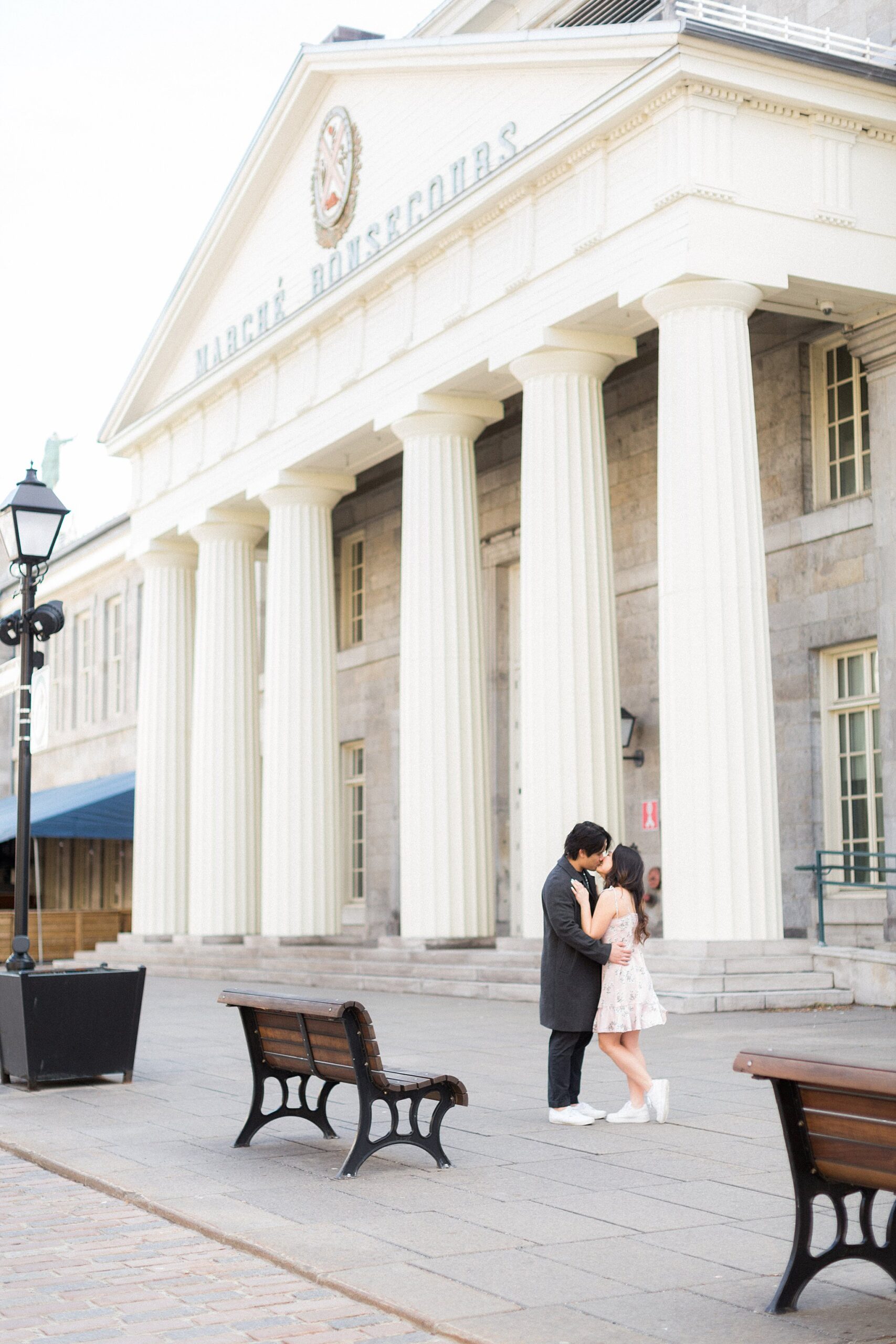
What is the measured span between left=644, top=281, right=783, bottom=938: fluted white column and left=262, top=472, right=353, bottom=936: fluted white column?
28.9 ft

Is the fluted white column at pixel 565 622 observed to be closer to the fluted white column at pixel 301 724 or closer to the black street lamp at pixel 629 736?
the black street lamp at pixel 629 736

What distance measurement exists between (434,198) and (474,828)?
8436 mm

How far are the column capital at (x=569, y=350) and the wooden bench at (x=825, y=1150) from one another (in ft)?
47.2

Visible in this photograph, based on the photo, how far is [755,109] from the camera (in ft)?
56.8

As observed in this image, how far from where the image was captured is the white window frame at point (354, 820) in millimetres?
30250

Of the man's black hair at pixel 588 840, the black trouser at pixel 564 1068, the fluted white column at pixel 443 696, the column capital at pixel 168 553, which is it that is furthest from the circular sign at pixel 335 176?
the black trouser at pixel 564 1068

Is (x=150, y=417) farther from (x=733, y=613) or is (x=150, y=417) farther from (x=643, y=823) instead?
(x=733, y=613)

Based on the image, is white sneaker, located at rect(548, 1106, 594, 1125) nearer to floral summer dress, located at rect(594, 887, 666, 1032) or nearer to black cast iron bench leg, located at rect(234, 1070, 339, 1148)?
floral summer dress, located at rect(594, 887, 666, 1032)

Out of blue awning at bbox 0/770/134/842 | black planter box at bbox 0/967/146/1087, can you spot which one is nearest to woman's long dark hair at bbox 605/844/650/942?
black planter box at bbox 0/967/146/1087

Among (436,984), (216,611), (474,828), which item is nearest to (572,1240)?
(436,984)

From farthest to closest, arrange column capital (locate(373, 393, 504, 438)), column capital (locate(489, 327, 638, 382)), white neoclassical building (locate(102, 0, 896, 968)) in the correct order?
column capital (locate(373, 393, 504, 438)) < column capital (locate(489, 327, 638, 382)) < white neoclassical building (locate(102, 0, 896, 968))

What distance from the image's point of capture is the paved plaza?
5.59 metres

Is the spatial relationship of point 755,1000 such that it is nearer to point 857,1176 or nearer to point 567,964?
point 567,964

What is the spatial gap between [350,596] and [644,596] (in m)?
9.58
